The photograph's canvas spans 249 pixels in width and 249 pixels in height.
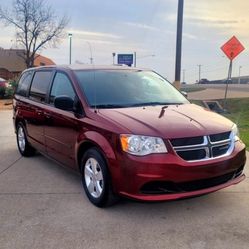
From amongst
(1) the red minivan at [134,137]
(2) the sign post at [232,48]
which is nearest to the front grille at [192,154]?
(1) the red minivan at [134,137]

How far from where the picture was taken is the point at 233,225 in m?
4.36

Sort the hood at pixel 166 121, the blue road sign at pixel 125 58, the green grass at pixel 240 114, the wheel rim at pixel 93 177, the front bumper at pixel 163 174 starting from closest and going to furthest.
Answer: the front bumper at pixel 163 174, the hood at pixel 166 121, the wheel rim at pixel 93 177, the green grass at pixel 240 114, the blue road sign at pixel 125 58

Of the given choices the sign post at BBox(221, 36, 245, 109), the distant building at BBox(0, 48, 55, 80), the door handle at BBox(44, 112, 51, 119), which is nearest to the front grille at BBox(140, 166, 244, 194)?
the door handle at BBox(44, 112, 51, 119)

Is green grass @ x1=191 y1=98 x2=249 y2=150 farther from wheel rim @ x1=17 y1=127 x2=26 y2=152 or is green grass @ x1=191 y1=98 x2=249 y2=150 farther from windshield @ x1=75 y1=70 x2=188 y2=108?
wheel rim @ x1=17 y1=127 x2=26 y2=152

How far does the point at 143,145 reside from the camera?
432cm

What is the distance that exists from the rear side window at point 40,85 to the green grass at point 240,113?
16.7 ft

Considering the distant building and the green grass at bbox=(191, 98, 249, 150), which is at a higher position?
the distant building

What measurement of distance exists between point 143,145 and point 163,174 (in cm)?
37

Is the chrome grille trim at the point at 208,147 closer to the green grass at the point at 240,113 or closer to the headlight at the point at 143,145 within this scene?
the headlight at the point at 143,145

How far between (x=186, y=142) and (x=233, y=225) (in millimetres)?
1022

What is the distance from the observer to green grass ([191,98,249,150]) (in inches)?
451

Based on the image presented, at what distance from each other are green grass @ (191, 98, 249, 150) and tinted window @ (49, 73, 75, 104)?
515 cm

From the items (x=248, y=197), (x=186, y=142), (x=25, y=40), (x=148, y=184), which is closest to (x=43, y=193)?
(x=148, y=184)

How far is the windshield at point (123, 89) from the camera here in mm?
5375
